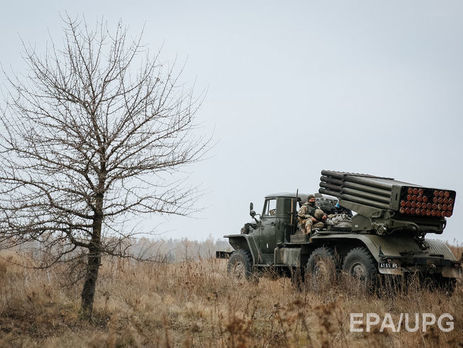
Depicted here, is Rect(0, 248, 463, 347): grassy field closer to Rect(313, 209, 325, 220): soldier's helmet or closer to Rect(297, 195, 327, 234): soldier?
Rect(297, 195, 327, 234): soldier

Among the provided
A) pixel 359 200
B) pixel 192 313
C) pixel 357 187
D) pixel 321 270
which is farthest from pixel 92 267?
pixel 357 187

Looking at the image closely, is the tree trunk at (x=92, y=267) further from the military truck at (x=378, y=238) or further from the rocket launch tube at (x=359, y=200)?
the rocket launch tube at (x=359, y=200)

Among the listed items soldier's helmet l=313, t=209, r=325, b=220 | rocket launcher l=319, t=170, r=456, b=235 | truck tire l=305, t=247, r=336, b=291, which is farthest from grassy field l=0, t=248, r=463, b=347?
soldier's helmet l=313, t=209, r=325, b=220

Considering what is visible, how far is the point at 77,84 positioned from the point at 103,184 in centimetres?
179

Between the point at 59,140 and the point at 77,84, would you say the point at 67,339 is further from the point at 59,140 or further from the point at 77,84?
the point at 77,84

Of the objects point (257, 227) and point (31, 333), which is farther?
point (257, 227)

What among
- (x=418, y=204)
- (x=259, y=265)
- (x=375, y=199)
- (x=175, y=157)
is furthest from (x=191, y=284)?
(x=418, y=204)

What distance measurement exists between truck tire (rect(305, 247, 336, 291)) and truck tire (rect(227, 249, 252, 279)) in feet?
8.70

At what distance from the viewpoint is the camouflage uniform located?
1255cm

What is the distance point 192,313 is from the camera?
9344 mm

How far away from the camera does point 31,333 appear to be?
317 inches

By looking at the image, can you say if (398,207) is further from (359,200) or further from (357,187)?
(357,187)

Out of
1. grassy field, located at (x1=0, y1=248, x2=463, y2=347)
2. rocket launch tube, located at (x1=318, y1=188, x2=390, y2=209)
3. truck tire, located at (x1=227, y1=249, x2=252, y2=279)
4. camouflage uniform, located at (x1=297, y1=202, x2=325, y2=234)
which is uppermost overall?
rocket launch tube, located at (x1=318, y1=188, x2=390, y2=209)

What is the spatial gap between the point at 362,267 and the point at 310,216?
88.5 inches
